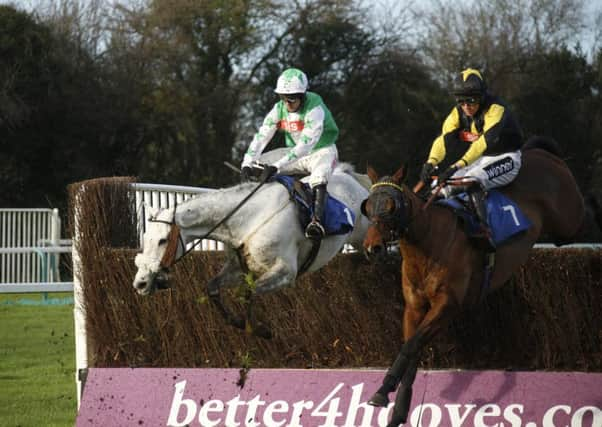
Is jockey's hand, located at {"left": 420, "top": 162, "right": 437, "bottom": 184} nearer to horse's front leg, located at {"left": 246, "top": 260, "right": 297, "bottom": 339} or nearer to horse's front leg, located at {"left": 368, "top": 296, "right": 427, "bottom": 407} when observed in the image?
horse's front leg, located at {"left": 368, "top": 296, "right": 427, "bottom": 407}

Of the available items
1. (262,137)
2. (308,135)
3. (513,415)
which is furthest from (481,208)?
(262,137)

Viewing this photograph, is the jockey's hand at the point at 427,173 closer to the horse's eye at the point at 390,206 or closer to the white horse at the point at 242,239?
the horse's eye at the point at 390,206

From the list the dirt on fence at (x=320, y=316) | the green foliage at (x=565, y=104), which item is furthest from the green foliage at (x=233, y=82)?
the dirt on fence at (x=320, y=316)

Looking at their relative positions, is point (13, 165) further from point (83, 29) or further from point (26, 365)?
point (26, 365)

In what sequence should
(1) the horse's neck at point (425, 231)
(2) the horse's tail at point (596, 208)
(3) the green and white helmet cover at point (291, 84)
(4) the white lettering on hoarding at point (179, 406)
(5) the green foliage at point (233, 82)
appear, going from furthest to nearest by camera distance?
(5) the green foliage at point (233, 82)
(2) the horse's tail at point (596, 208)
(3) the green and white helmet cover at point (291, 84)
(4) the white lettering on hoarding at point (179, 406)
(1) the horse's neck at point (425, 231)

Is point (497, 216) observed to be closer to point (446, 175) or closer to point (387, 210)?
point (446, 175)

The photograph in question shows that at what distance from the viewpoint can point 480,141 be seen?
8195 mm

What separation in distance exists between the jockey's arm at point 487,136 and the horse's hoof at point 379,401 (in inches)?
76.5

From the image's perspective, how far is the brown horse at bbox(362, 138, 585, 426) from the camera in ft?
24.0

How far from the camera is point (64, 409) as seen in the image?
969 cm

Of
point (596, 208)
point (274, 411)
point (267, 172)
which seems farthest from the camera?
point (596, 208)

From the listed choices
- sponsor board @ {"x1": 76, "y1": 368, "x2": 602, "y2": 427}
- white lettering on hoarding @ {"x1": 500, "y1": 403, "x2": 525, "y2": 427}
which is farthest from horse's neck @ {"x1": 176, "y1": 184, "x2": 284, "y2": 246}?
white lettering on hoarding @ {"x1": 500, "y1": 403, "x2": 525, "y2": 427}

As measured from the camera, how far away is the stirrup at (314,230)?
27.9ft

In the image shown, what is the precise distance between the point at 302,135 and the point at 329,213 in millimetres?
706
